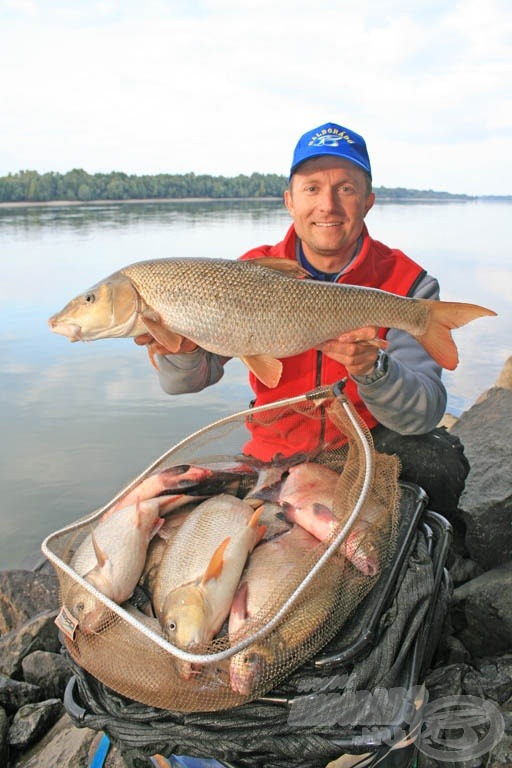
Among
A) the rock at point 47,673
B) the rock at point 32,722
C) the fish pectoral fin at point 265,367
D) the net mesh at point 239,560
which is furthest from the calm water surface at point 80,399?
the fish pectoral fin at point 265,367

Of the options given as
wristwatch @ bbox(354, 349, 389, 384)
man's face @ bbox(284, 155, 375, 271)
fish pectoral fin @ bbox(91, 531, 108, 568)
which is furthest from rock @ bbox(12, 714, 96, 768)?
man's face @ bbox(284, 155, 375, 271)

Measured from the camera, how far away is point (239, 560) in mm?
2324

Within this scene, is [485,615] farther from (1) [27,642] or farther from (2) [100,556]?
(1) [27,642]

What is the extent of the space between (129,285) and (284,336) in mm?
618

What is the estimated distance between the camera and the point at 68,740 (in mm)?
2742

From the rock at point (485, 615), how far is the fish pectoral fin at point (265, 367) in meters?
1.49

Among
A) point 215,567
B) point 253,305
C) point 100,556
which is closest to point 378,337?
point 253,305

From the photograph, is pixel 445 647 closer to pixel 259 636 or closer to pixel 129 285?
pixel 259 636

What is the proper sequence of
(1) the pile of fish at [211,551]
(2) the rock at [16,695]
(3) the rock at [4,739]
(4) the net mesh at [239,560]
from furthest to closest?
(2) the rock at [16,695] < (3) the rock at [4,739] < (1) the pile of fish at [211,551] < (4) the net mesh at [239,560]

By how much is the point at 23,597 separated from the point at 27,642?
521mm

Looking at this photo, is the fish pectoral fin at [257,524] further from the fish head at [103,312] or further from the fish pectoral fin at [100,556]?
the fish head at [103,312]

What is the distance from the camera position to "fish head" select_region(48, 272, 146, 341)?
252 centimetres

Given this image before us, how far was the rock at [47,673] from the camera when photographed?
10.2ft

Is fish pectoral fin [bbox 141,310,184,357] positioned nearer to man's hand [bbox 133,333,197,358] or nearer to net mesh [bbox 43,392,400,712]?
man's hand [bbox 133,333,197,358]
